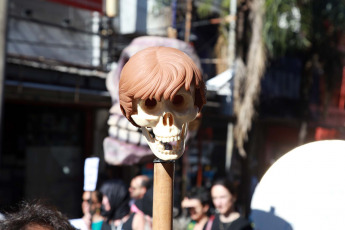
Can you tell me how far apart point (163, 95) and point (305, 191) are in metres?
1.00

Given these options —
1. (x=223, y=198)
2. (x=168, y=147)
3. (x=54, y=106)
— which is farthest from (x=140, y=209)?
(x=54, y=106)

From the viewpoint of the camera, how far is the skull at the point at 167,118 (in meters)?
1.77

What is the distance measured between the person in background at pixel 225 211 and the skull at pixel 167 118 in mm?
1967

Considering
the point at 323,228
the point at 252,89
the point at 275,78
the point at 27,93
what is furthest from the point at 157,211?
the point at 275,78

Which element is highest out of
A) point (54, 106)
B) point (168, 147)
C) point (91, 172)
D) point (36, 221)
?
point (168, 147)

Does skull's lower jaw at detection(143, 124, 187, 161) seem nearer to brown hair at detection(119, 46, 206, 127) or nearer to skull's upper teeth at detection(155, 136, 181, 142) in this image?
skull's upper teeth at detection(155, 136, 181, 142)

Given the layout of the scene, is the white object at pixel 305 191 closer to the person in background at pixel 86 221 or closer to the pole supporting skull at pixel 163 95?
the pole supporting skull at pixel 163 95

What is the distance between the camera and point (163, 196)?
1702 millimetres

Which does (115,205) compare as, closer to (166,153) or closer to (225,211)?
(225,211)

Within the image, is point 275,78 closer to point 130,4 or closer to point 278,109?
point 278,109

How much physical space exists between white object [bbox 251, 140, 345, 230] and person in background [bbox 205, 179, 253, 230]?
116 centimetres

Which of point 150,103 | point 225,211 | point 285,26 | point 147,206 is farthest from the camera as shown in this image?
point 285,26

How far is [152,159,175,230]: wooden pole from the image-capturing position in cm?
168

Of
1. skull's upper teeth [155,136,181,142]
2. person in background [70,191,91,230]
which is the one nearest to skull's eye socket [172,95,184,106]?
skull's upper teeth [155,136,181,142]
